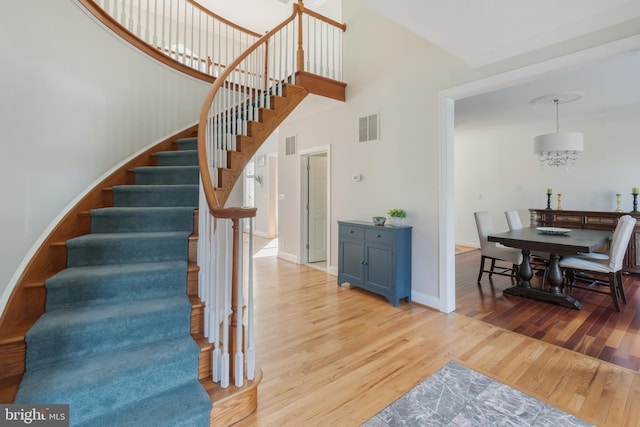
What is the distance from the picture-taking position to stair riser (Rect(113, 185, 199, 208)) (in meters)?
2.82

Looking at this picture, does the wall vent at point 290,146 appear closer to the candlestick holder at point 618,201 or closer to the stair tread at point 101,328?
the stair tread at point 101,328

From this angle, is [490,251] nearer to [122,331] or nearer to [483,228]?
[483,228]

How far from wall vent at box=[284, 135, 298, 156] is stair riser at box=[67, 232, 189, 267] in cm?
337

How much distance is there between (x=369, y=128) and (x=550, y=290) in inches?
120

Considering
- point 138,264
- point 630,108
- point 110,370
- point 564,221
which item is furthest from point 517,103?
point 110,370

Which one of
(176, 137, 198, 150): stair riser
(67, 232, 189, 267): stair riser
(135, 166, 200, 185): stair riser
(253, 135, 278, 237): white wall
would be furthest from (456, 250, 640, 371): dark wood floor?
(253, 135, 278, 237): white wall

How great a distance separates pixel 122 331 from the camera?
5.63 feet

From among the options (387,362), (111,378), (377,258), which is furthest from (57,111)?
(377,258)

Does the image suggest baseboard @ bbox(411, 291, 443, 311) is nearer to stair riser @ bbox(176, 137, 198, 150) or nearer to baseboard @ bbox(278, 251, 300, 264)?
baseboard @ bbox(278, 251, 300, 264)

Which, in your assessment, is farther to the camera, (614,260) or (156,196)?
(614,260)

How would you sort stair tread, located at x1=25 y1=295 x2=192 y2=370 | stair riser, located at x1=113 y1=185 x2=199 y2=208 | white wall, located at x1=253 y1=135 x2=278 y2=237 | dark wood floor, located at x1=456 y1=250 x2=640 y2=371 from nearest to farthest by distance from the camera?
stair tread, located at x1=25 y1=295 x2=192 y2=370 → dark wood floor, located at x1=456 y1=250 x2=640 y2=371 → stair riser, located at x1=113 y1=185 x2=199 y2=208 → white wall, located at x1=253 y1=135 x2=278 y2=237

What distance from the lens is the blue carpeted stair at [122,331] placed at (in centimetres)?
143

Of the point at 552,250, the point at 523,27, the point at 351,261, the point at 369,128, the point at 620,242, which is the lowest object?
the point at 351,261

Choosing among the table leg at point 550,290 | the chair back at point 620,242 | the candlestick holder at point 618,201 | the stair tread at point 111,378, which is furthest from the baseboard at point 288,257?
the candlestick holder at point 618,201
